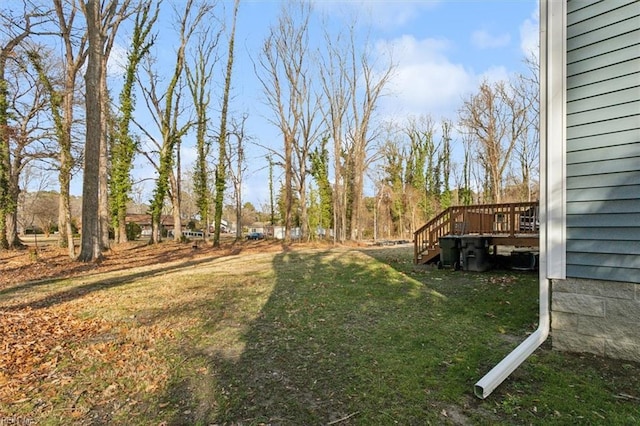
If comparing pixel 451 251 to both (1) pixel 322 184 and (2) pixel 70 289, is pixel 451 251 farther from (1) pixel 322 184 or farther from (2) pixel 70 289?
(1) pixel 322 184

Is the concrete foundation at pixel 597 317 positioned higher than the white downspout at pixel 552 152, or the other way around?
the white downspout at pixel 552 152

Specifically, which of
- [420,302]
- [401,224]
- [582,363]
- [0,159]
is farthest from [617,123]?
[401,224]

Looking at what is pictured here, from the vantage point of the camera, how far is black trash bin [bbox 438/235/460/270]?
913cm

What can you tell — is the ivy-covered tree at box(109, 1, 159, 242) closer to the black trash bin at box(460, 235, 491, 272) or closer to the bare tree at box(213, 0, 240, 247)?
the bare tree at box(213, 0, 240, 247)

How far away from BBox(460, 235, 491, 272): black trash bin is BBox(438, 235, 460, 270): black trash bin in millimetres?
240

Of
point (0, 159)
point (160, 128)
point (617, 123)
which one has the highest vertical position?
point (160, 128)

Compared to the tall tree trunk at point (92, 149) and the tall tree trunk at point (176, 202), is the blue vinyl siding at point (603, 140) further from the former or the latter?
the tall tree trunk at point (176, 202)

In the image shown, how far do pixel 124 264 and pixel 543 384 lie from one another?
10768 mm

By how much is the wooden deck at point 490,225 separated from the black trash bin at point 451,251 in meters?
0.36

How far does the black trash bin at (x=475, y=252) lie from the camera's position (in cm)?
871

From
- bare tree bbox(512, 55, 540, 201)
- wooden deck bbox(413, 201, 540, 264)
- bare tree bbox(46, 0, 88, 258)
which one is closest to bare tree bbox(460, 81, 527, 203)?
bare tree bbox(512, 55, 540, 201)

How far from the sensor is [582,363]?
10.7 ft

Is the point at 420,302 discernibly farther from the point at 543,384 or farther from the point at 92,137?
the point at 92,137

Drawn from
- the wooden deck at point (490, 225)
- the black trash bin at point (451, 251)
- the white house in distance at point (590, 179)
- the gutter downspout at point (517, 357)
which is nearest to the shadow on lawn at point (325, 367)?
the gutter downspout at point (517, 357)
